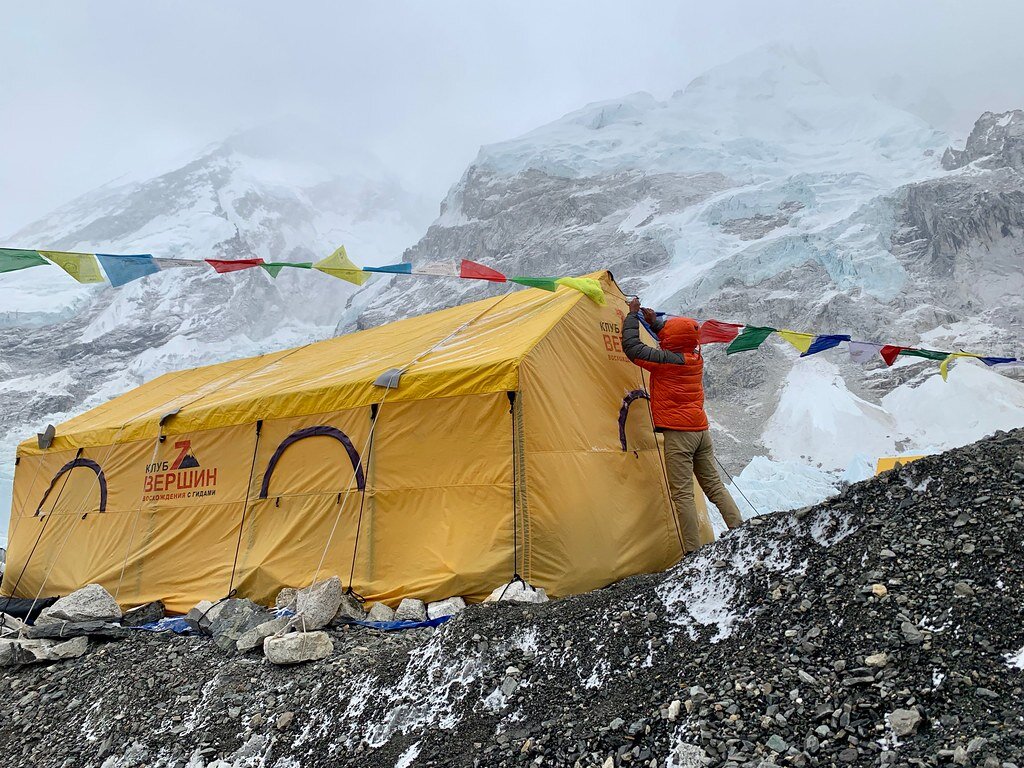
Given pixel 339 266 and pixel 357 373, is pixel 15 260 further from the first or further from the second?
pixel 357 373

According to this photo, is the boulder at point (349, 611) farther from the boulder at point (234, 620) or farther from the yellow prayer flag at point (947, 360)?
the yellow prayer flag at point (947, 360)

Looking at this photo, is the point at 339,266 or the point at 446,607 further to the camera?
the point at 339,266

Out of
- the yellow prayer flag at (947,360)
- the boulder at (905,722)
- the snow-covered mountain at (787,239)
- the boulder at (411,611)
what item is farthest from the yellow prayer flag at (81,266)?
the snow-covered mountain at (787,239)

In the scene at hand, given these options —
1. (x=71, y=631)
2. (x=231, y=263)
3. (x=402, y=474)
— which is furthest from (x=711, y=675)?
(x=231, y=263)

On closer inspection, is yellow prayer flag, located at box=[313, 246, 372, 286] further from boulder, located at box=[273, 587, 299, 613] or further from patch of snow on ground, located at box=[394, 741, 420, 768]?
patch of snow on ground, located at box=[394, 741, 420, 768]

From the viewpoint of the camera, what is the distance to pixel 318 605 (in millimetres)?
5355

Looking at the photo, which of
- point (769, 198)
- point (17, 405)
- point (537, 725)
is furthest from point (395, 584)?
point (17, 405)

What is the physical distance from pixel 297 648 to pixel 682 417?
12.4ft

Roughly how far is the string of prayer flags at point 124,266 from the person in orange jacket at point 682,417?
6.06 metres

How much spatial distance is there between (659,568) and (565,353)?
238cm

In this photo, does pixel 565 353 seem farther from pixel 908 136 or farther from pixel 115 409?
pixel 908 136

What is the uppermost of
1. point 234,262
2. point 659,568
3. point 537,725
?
point 234,262

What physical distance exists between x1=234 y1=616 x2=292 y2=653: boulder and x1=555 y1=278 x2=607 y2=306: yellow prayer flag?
4.43 m

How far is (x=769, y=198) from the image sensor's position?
5972cm
